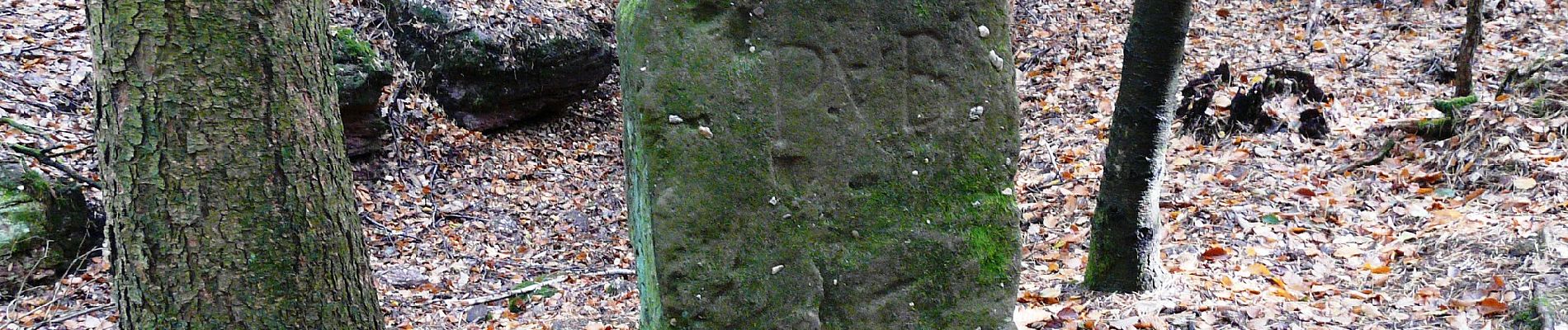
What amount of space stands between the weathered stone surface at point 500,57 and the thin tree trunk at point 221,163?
6.05 m

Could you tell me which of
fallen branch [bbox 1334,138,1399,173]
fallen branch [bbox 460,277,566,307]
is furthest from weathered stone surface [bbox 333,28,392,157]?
fallen branch [bbox 1334,138,1399,173]

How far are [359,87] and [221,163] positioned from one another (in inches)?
204

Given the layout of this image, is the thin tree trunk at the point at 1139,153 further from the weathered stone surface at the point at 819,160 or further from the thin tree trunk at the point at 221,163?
the thin tree trunk at the point at 221,163

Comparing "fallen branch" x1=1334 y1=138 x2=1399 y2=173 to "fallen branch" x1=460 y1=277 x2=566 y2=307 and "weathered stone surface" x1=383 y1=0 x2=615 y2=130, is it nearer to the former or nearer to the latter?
"fallen branch" x1=460 y1=277 x2=566 y2=307

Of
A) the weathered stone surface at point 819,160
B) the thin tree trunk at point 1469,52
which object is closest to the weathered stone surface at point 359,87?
the weathered stone surface at point 819,160

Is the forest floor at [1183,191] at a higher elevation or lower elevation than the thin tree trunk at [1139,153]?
lower

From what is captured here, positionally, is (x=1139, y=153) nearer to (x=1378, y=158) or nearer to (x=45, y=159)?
(x=1378, y=158)

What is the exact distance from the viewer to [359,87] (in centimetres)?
801

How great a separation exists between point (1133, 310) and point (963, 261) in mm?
1382

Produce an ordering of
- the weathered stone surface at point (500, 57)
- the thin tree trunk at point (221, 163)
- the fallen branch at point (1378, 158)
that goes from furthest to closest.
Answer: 1. the weathered stone surface at point (500, 57)
2. the fallen branch at point (1378, 158)
3. the thin tree trunk at point (221, 163)

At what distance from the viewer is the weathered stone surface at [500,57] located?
9195mm

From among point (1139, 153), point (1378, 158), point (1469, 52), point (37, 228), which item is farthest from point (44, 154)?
point (1469, 52)

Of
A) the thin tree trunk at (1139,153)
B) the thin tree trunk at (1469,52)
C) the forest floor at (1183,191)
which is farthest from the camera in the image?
the thin tree trunk at (1469,52)

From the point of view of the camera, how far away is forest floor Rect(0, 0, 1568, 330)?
13.8 ft
